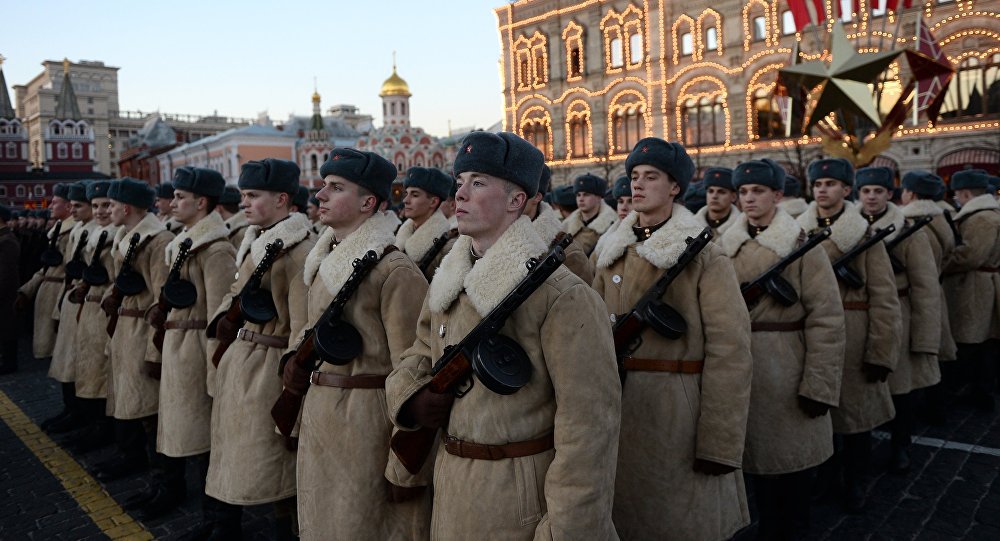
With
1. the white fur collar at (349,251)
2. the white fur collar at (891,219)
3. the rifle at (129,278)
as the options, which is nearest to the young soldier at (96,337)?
the rifle at (129,278)

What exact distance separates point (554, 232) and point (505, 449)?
2389 mm

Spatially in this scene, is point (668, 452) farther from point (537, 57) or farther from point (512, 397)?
point (537, 57)

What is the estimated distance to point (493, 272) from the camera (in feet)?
7.52

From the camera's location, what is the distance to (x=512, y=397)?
2.29m

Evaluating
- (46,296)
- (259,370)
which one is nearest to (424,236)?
(259,370)

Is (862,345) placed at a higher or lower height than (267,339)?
lower

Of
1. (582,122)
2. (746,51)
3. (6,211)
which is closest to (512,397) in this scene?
(6,211)

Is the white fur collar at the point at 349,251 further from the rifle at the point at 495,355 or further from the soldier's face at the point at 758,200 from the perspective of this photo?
the soldier's face at the point at 758,200

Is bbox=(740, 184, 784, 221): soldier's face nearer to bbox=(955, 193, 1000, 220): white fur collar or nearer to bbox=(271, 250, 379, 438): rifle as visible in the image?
bbox=(271, 250, 379, 438): rifle

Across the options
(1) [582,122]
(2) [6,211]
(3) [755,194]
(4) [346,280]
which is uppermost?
(1) [582,122]

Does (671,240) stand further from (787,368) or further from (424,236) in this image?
(424,236)

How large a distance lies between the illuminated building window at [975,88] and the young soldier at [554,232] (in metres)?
25.8

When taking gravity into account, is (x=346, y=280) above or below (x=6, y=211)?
below

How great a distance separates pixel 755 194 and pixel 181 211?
377 centimetres
